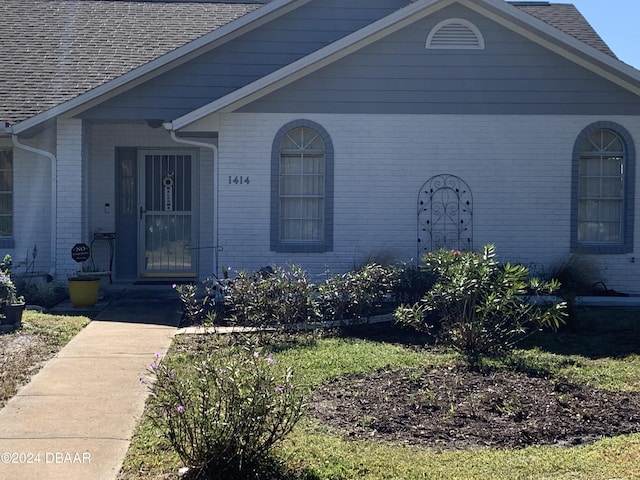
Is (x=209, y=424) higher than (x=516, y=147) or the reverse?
the reverse

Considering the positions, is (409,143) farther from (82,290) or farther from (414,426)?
(414,426)

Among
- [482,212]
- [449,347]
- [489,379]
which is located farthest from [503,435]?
[482,212]

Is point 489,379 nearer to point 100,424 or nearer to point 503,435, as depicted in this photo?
point 503,435

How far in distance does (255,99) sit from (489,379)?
22.6 feet

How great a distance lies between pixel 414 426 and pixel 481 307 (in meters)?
2.64

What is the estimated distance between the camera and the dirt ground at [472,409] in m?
5.91

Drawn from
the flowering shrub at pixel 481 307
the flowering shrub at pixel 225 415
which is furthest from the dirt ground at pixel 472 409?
the flowering shrub at pixel 225 415

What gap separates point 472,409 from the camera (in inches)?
255

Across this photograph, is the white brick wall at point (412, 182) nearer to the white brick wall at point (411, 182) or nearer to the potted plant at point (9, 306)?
the white brick wall at point (411, 182)

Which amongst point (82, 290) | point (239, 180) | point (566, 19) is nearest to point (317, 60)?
point (239, 180)

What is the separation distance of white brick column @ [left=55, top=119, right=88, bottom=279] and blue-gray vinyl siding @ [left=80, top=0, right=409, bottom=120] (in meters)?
0.46

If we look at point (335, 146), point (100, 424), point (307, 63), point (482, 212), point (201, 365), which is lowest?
point (100, 424)

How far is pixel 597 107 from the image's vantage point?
42.1 feet

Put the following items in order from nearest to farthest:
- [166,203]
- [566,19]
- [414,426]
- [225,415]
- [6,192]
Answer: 1. [225,415]
2. [414,426]
3. [6,192]
4. [166,203]
5. [566,19]
